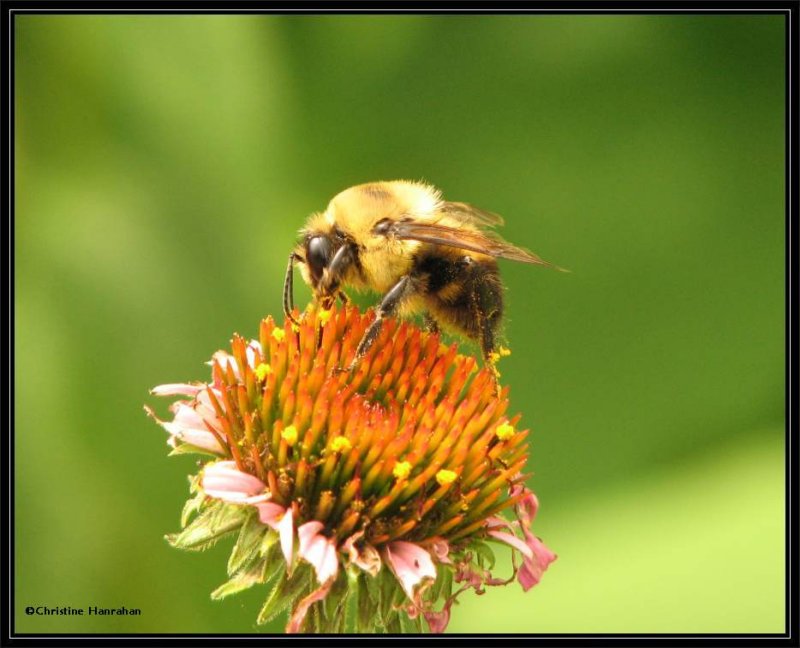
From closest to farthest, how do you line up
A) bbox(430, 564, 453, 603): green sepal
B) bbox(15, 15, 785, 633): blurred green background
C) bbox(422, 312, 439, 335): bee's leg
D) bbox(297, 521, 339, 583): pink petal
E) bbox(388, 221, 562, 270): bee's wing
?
bbox(297, 521, 339, 583): pink petal, bbox(430, 564, 453, 603): green sepal, bbox(388, 221, 562, 270): bee's wing, bbox(422, 312, 439, 335): bee's leg, bbox(15, 15, 785, 633): blurred green background

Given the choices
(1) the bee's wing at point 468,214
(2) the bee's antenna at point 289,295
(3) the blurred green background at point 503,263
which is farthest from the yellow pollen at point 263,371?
(3) the blurred green background at point 503,263

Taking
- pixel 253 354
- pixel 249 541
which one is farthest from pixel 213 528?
pixel 253 354

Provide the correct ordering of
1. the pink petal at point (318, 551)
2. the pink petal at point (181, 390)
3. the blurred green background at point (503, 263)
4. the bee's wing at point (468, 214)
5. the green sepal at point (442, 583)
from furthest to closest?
the blurred green background at point (503, 263), the bee's wing at point (468, 214), the pink petal at point (181, 390), the green sepal at point (442, 583), the pink petal at point (318, 551)

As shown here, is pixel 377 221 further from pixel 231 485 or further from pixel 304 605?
pixel 304 605

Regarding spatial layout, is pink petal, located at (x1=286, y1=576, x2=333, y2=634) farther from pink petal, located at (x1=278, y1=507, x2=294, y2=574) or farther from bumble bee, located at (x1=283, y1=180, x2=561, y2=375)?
bumble bee, located at (x1=283, y1=180, x2=561, y2=375)

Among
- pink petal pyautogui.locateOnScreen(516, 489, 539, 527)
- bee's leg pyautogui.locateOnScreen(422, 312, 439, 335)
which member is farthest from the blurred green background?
bee's leg pyautogui.locateOnScreen(422, 312, 439, 335)

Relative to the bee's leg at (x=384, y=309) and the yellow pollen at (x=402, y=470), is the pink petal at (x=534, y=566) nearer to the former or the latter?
the yellow pollen at (x=402, y=470)
